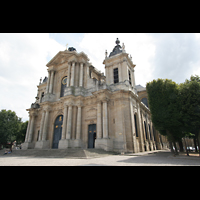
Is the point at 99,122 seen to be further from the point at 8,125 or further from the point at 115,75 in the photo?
the point at 8,125

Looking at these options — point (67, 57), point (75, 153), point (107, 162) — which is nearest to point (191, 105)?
point (107, 162)

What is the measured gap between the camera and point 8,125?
3547cm

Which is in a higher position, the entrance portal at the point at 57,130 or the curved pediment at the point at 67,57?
the curved pediment at the point at 67,57

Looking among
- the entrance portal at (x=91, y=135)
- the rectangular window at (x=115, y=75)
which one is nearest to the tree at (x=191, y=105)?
the rectangular window at (x=115, y=75)

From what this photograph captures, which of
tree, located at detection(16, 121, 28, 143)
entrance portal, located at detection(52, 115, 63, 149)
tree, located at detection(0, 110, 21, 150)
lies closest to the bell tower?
entrance portal, located at detection(52, 115, 63, 149)

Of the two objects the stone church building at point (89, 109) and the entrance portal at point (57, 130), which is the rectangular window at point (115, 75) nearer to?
the stone church building at point (89, 109)

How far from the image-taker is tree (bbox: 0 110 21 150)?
34.2m

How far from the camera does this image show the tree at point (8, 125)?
34219 millimetres

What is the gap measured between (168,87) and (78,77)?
16619 millimetres

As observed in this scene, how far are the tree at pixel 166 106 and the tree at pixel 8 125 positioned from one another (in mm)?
36281

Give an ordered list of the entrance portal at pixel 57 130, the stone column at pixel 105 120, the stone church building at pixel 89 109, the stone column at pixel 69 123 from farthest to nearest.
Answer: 1. the entrance portal at pixel 57 130
2. the stone column at pixel 69 123
3. the stone church building at pixel 89 109
4. the stone column at pixel 105 120

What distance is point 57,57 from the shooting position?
29953 mm

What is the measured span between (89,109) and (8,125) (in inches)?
1029
